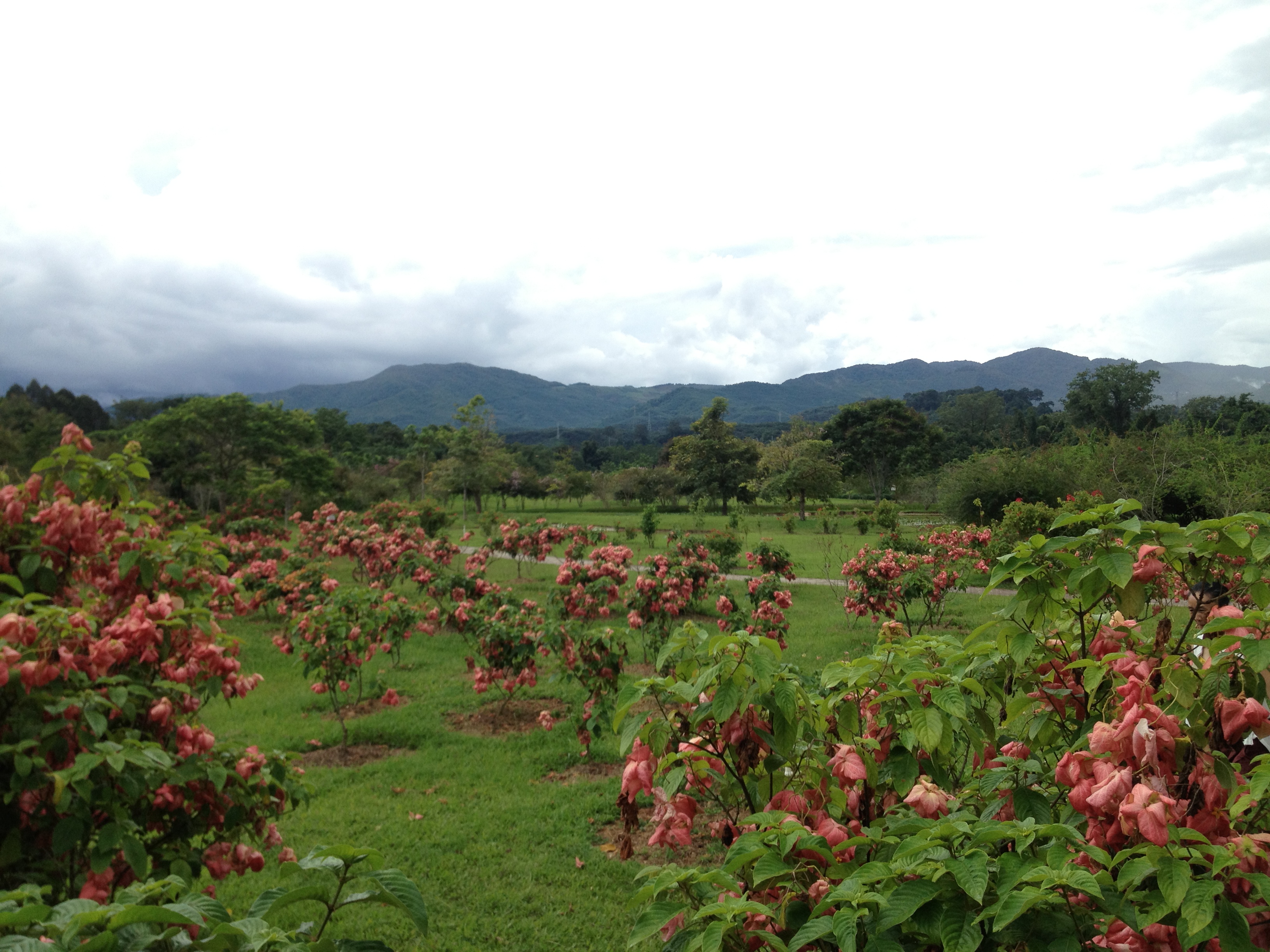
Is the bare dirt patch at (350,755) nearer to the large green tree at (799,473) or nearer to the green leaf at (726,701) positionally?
the green leaf at (726,701)

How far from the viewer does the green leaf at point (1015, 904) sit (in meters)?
1.17

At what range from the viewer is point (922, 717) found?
72.0 inches

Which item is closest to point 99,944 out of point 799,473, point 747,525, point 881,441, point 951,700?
point 951,700

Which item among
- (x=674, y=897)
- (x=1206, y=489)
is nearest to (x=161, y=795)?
(x=674, y=897)

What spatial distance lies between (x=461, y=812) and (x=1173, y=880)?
5.50 metres

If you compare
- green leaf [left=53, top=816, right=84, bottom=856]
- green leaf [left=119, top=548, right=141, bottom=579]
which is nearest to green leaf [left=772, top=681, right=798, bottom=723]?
green leaf [left=53, top=816, right=84, bottom=856]

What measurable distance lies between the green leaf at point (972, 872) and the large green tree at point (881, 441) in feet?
160

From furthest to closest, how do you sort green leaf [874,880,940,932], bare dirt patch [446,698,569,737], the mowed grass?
the mowed grass
bare dirt patch [446,698,569,737]
green leaf [874,880,940,932]

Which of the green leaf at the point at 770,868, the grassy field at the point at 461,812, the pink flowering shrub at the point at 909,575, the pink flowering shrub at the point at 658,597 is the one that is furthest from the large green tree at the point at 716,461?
the green leaf at the point at 770,868

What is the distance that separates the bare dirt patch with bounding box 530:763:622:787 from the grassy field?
0.02 meters

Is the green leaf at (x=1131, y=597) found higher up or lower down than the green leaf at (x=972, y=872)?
higher up

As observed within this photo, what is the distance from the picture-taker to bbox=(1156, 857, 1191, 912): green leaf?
1.24m

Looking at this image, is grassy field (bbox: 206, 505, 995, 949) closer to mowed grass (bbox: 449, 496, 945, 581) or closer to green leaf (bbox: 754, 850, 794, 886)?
green leaf (bbox: 754, 850, 794, 886)

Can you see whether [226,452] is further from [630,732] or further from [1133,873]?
[1133,873]
